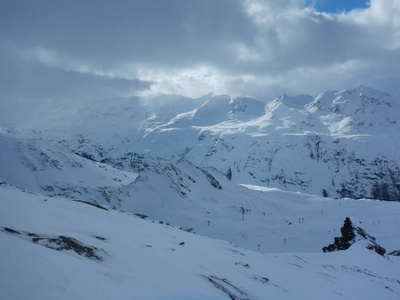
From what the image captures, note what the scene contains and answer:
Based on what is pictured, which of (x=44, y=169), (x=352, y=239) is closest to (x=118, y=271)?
(x=352, y=239)

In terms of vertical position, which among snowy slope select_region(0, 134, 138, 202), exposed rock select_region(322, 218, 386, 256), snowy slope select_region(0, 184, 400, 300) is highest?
snowy slope select_region(0, 184, 400, 300)

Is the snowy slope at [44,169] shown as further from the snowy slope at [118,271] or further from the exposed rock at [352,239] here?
the snowy slope at [118,271]

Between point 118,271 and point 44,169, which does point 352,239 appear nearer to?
point 118,271

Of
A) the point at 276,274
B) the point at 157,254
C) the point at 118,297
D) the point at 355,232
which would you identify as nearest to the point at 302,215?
the point at 355,232

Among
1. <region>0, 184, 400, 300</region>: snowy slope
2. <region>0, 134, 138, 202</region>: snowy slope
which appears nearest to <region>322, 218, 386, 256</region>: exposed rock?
<region>0, 184, 400, 300</region>: snowy slope

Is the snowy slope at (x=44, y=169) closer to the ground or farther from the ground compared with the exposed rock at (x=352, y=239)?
closer to the ground

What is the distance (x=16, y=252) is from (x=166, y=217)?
41.6 meters

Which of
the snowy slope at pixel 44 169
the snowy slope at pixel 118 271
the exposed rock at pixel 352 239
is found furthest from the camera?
the snowy slope at pixel 44 169

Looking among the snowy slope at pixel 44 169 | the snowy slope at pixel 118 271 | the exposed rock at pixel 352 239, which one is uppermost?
the snowy slope at pixel 118 271

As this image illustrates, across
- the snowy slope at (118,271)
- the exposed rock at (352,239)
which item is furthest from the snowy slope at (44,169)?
the snowy slope at (118,271)

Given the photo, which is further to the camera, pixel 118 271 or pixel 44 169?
pixel 44 169

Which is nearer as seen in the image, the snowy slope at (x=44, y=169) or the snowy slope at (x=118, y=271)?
the snowy slope at (x=118, y=271)

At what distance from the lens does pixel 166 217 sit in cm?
4603

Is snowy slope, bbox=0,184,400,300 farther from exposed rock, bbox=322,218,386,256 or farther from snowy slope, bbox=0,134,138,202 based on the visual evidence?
snowy slope, bbox=0,134,138,202
